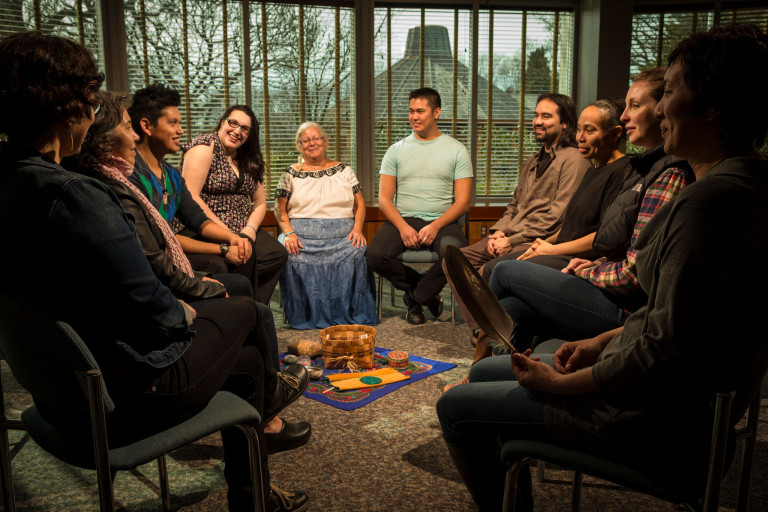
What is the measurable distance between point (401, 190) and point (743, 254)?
333 cm

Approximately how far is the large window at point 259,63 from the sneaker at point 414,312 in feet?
6.99

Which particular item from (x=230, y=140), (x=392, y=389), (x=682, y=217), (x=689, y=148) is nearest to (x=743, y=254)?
(x=682, y=217)

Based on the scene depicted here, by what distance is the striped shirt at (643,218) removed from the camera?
181cm

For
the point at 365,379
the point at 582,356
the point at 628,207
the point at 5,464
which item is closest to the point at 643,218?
the point at 628,207

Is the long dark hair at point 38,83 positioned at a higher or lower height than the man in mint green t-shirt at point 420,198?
higher

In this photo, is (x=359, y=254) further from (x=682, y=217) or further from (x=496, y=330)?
(x=682, y=217)

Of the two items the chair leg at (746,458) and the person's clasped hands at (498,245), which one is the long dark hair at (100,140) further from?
the person's clasped hands at (498,245)

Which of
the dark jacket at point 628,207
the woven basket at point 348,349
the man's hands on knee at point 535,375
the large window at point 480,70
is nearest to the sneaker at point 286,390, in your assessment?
the woven basket at point 348,349

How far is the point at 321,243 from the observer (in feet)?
13.1

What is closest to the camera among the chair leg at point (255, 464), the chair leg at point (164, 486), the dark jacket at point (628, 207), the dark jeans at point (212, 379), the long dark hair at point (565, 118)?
the dark jeans at point (212, 379)

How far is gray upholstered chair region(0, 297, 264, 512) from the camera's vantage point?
113 centimetres

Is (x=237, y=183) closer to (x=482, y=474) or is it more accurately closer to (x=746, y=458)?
(x=482, y=474)

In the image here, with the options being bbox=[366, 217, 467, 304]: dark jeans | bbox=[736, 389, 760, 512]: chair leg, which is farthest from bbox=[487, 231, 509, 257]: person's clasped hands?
bbox=[736, 389, 760, 512]: chair leg

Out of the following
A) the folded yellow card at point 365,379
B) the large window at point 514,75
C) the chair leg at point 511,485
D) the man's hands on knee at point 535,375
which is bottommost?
the folded yellow card at point 365,379
